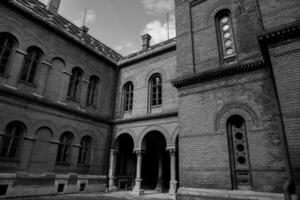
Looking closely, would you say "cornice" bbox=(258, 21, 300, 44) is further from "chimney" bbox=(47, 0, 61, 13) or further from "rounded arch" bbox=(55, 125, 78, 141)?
"chimney" bbox=(47, 0, 61, 13)

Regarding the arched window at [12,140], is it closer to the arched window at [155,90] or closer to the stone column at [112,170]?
the stone column at [112,170]

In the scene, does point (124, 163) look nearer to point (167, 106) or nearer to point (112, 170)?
point (112, 170)

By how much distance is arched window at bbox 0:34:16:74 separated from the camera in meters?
9.95

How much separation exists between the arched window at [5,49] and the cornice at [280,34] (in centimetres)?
1098

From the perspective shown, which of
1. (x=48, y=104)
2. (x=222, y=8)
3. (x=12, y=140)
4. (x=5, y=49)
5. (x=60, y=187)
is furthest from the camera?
(x=60, y=187)

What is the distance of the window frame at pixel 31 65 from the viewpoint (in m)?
10.7

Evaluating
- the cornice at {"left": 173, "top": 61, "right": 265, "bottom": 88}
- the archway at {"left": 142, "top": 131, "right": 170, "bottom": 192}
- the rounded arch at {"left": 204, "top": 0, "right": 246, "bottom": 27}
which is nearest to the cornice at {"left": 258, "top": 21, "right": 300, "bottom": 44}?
the cornice at {"left": 173, "top": 61, "right": 265, "bottom": 88}

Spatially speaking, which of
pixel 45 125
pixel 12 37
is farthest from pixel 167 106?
pixel 12 37

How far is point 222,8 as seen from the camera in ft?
28.7

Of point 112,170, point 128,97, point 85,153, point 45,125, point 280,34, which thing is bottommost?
point 112,170

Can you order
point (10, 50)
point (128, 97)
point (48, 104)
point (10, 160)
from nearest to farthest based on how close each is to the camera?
point (10, 160)
point (10, 50)
point (48, 104)
point (128, 97)

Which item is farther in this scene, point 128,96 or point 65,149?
point 128,96

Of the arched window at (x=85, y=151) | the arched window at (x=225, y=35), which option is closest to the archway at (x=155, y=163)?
the arched window at (x=85, y=151)

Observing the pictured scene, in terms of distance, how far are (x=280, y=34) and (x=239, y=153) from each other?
3847 mm
